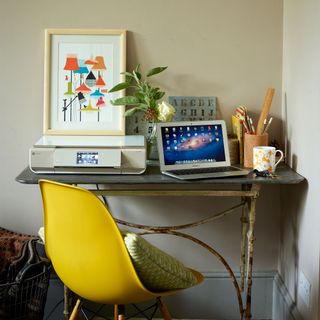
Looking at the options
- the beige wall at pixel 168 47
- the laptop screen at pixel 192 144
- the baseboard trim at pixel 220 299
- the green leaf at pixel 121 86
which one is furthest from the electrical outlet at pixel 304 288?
the green leaf at pixel 121 86

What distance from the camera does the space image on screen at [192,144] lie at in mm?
2338

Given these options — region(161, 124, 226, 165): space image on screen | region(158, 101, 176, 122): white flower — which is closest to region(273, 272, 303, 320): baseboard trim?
region(161, 124, 226, 165): space image on screen

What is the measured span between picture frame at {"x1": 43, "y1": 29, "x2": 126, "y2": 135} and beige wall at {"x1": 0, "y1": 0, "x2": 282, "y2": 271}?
50 mm

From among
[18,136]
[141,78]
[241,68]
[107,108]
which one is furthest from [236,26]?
[18,136]

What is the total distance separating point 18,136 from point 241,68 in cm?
110

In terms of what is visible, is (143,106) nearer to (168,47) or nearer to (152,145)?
(152,145)

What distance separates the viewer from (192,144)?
237 centimetres

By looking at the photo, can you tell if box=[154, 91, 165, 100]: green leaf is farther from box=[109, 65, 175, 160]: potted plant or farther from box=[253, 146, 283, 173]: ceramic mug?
box=[253, 146, 283, 173]: ceramic mug

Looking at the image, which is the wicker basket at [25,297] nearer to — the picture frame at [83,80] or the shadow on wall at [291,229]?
the picture frame at [83,80]

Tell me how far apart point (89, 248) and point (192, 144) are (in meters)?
0.72

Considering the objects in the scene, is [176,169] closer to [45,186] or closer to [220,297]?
[45,186]

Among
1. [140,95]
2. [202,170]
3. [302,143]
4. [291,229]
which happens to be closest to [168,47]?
[140,95]

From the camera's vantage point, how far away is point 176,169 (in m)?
2.31

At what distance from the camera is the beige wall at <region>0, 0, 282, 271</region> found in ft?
8.46
